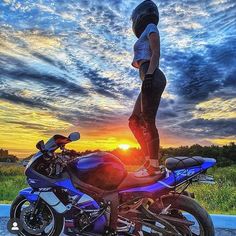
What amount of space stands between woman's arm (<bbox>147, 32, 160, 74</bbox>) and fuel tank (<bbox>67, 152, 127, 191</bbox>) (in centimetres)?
102

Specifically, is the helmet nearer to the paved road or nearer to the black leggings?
the black leggings

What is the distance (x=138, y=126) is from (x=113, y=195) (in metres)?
0.89

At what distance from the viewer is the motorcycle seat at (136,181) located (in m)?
4.40

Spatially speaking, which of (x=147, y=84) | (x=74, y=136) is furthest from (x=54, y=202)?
(x=147, y=84)

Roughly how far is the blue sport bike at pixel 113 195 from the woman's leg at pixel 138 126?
466mm

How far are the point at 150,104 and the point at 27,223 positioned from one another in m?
1.74

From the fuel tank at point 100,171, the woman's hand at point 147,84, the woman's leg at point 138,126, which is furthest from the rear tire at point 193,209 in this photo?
the woman's hand at point 147,84

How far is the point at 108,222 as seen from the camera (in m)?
4.41

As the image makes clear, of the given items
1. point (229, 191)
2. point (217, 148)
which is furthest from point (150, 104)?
point (217, 148)

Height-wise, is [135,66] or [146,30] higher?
[146,30]

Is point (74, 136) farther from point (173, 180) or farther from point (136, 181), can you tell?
point (173, 180)

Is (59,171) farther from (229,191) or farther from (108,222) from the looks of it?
(229,191)

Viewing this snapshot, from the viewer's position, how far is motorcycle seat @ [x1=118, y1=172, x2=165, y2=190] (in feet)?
14.4

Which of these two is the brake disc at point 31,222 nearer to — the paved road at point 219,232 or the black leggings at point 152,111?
the paved road at point 219,232
